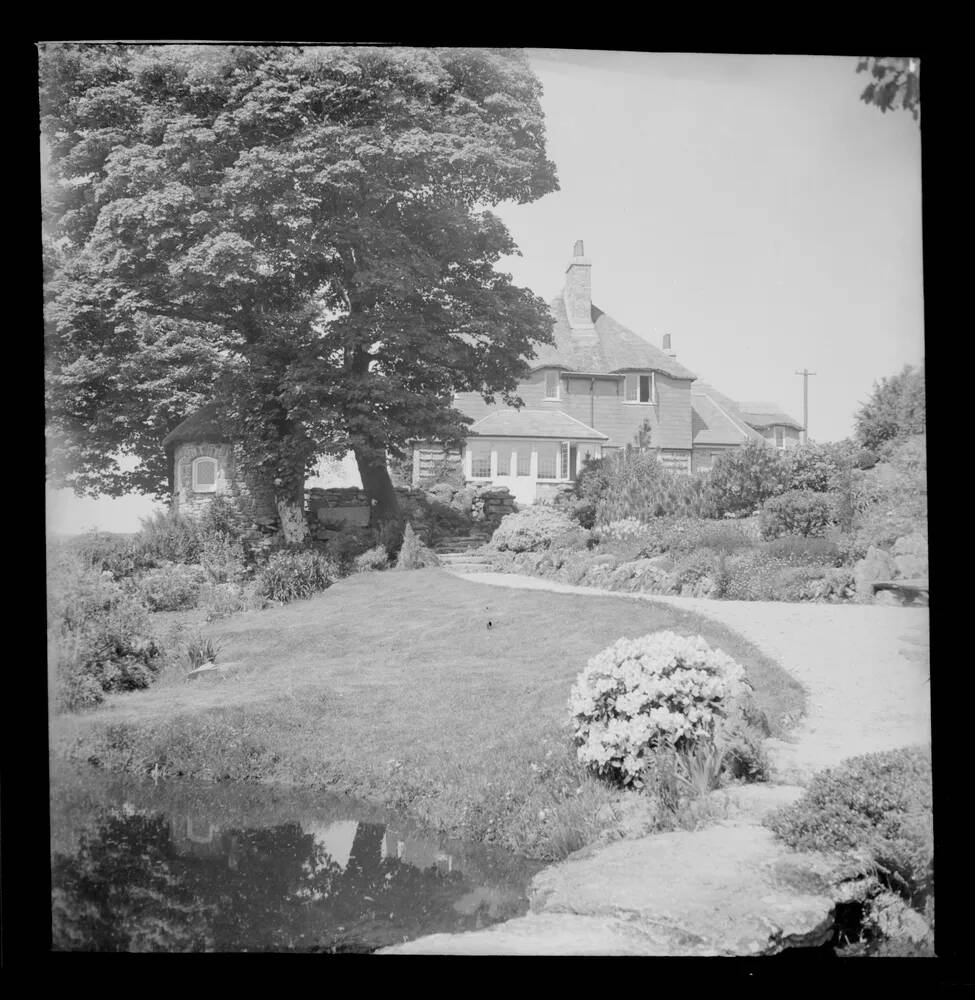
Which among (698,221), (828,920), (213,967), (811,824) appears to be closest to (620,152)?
(698,221)

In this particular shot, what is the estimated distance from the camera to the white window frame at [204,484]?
4.06 m

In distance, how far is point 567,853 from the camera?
11.9ft

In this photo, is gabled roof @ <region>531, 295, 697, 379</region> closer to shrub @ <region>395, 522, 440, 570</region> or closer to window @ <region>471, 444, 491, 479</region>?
window @ <region>471, 444, 491, 479</region>

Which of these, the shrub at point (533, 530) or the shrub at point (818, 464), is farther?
the shrub at point (533, 530)

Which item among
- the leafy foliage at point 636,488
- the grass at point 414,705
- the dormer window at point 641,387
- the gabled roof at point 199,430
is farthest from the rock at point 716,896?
the gabled roof at point 199,430

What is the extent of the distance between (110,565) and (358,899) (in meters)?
1.84

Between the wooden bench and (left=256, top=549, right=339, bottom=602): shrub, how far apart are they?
2.53m

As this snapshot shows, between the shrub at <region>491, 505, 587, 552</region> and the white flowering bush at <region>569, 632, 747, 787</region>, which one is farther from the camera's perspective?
the shrub at <region>491, 505, 587, 552</region>

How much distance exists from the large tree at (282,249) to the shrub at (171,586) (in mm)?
393

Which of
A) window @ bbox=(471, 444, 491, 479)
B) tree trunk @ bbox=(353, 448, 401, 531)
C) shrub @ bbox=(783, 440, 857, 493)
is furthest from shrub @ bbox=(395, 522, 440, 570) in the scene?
shrub @ bbox=(783, 440, 857, 493)

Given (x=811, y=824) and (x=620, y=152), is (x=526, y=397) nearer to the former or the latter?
(x=620, y=152)

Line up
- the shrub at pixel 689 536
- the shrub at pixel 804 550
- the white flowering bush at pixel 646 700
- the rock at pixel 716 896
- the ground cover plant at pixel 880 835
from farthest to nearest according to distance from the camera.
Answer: the shrub at pixel 689 536
the shrub at pixel 804 550
the white flowering bush at pixel 646 700
the ground cover plant at pixel 880 835
the rock at pixel 716 896

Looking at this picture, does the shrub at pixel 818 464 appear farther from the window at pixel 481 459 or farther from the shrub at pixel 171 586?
the shrub at pixel 171 586

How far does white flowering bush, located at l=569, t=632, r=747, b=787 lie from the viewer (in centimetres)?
369
